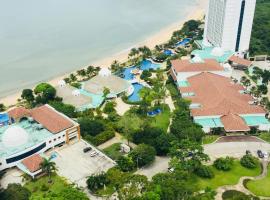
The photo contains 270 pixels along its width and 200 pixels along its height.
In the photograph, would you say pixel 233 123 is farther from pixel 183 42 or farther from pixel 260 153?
pixel 183 42

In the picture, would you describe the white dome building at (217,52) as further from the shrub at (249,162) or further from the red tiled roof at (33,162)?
the red tiled roof at (33,162)

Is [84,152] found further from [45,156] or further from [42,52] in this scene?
[42,52]

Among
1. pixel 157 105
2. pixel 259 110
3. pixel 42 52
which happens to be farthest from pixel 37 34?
pixel 259 110

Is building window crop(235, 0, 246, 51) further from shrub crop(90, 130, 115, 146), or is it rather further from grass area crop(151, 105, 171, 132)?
shrub crop(90, 130, 115, 146)

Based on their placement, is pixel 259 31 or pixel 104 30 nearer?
pixel 259 31

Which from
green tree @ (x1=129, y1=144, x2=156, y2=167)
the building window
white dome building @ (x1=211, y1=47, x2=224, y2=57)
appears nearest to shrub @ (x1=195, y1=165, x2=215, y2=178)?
green tree @ (x1=129, y1=144, x2=156, y2=167)

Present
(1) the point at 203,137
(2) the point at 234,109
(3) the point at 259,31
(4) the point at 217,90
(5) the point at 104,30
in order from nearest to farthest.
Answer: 1. (1) the point at 203,137
2. (2) the point at 234,109
3. (4) the point at 217,90
4. (3) the point at 259,31
5. (5) the point at 104,30
